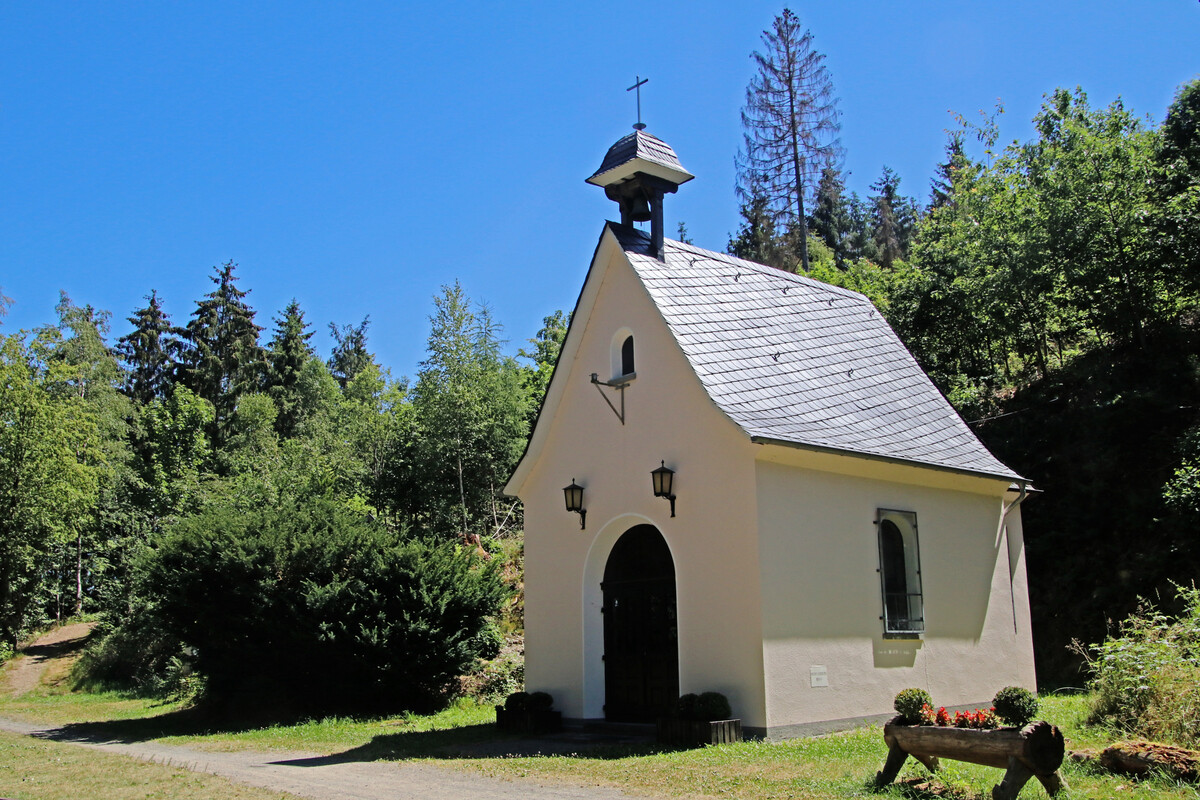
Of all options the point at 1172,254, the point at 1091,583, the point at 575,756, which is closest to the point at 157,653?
the point at 575,756

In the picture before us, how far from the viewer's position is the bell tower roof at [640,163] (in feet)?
47.2

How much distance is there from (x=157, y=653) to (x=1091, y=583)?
23.0 metres

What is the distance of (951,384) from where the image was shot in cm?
2575

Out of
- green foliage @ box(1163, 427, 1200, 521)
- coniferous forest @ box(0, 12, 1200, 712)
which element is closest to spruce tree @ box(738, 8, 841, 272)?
coniferous forest @ box(0, 12, 1200, 712)

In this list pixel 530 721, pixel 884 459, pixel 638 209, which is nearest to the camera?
pixel 884 459

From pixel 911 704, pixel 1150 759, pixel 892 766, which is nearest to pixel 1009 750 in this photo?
pixel 911 704

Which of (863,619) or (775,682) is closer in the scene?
(775,682)

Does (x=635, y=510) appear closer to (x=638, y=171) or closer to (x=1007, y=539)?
(x=638, y=171)

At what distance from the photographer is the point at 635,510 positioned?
12.9 meters

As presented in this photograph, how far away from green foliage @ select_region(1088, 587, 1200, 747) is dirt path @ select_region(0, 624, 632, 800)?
537 cm

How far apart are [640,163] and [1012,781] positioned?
33.7 ft

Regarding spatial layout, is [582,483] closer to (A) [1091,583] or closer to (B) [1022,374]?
(A) [1091,583]

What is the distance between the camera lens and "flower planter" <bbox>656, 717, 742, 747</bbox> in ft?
34.3

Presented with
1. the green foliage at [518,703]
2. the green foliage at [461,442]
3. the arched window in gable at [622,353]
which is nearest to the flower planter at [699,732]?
the green foliage at [518,703]
